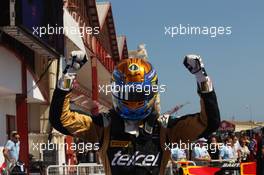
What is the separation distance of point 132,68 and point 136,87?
12cm

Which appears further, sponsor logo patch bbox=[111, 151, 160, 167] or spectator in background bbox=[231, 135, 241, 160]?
spectator in background bbox=[231, 135, 241, 160]

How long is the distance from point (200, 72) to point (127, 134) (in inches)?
23.3

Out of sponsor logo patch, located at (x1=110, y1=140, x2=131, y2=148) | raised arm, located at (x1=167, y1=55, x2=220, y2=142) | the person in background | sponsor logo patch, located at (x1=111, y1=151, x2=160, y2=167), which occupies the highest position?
raised arm, located at (x1=167, y1=55, x2=220, y2=142)

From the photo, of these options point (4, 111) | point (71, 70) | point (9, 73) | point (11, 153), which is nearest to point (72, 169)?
point (11, 153)

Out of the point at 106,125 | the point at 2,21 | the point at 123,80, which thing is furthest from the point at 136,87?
the point at 2,21

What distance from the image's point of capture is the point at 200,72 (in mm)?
3240

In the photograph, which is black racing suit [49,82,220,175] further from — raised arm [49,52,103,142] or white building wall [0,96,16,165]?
white building wall [0,96,16,165]

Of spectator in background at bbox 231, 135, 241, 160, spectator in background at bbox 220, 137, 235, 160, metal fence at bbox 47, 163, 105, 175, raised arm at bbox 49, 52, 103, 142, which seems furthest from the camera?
spectator in background at bbox 231, 135, 241, 160

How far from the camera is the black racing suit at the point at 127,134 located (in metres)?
3.39

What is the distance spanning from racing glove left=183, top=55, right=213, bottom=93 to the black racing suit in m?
0.17

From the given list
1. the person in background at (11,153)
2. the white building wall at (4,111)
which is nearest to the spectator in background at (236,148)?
the person in background at (11,153)

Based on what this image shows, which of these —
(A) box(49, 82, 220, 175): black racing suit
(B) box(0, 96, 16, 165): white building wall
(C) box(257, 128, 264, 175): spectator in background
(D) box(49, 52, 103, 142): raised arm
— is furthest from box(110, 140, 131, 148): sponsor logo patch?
(B) box(0, 96, 16, 165): white building wall

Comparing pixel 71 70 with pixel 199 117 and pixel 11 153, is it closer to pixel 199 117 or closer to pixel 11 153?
pixel 199 117

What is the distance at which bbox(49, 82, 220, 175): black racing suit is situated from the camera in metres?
3.39
